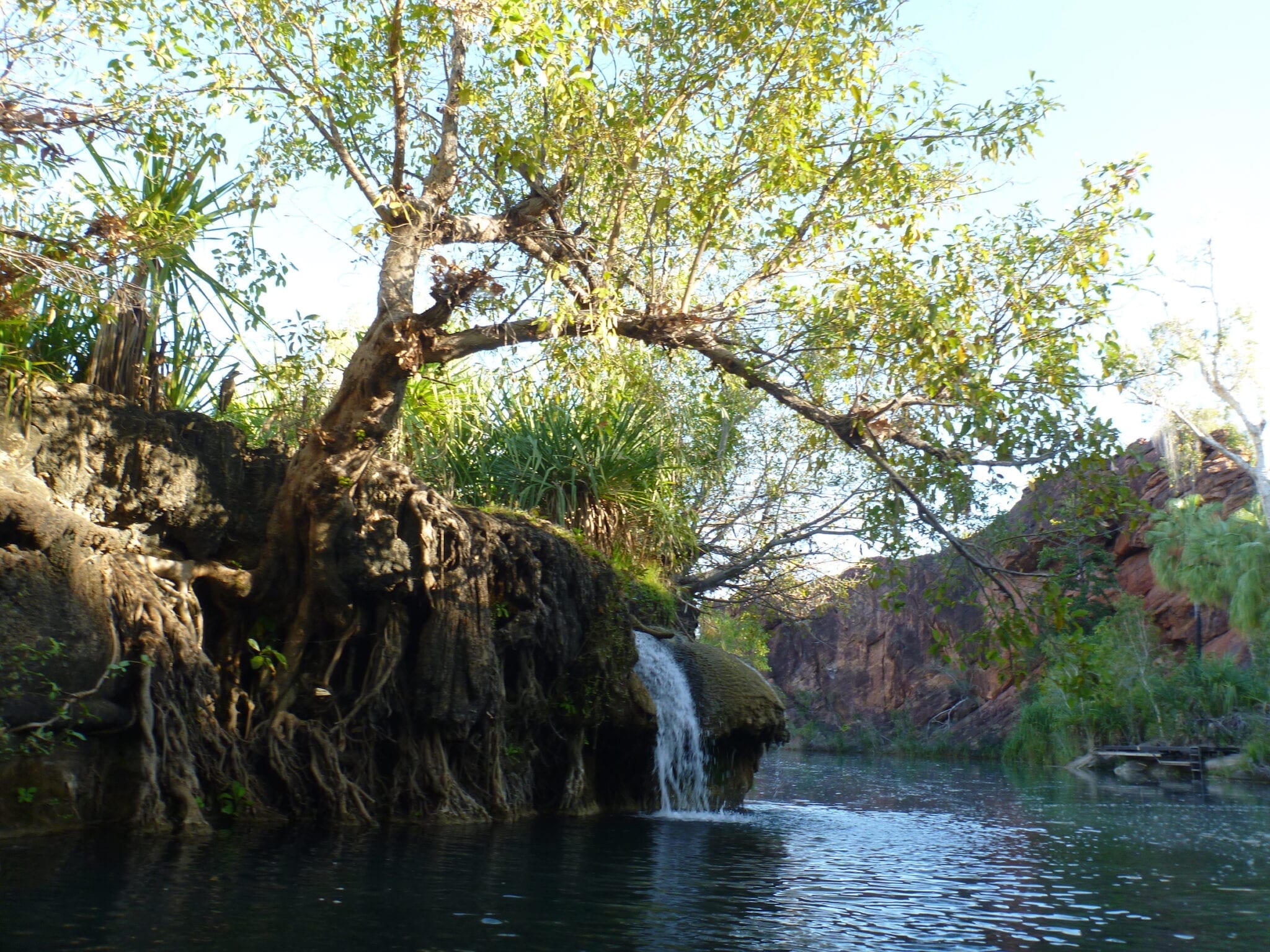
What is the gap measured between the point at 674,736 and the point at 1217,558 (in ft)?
87.7

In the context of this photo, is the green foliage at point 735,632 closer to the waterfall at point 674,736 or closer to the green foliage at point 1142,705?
the waterfall at point 674,736

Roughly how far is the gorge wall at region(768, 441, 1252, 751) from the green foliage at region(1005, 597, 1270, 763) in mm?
2646

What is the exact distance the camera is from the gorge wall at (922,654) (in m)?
38.6

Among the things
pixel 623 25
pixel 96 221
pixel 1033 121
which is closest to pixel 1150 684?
pixel 1033 121

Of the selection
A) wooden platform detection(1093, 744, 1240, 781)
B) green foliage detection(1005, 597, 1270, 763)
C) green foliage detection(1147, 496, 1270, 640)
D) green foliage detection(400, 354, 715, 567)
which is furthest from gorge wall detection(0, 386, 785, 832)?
green foliage detection(1147, 496, 1270, 640)

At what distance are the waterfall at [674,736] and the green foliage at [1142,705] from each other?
17.5 m

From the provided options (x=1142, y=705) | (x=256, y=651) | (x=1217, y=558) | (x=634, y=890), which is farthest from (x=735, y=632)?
(x=634, y=890)

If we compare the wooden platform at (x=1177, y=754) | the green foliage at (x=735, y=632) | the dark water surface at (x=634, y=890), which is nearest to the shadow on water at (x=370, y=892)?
the dark water surface at (x=634, y=890)

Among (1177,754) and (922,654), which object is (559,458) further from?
(922,654)

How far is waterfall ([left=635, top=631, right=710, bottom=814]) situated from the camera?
12.6 metres

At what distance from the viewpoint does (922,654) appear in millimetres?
46906

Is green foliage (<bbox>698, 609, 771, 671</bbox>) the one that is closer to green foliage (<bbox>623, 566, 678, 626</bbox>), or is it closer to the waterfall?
green foliage (<bbox>623, 566, 678, 626</bbox>)

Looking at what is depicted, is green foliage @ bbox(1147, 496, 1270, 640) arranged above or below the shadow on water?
above

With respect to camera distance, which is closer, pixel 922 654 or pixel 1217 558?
pixel 1217 558
